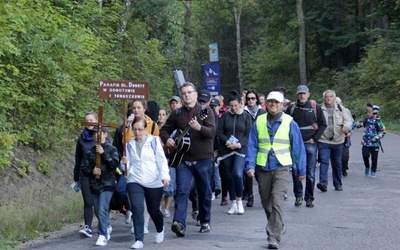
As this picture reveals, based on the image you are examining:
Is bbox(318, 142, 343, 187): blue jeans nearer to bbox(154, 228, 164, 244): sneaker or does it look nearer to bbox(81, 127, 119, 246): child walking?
bbox(154, 228, 164, 244): sneaker

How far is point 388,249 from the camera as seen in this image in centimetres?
970

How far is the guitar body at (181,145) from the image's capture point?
35.1ft

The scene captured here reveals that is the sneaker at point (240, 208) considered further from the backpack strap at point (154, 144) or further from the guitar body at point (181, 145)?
the backpack strap at point (154, 144)

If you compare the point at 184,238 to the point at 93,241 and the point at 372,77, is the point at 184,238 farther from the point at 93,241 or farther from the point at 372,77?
the point at 372,77

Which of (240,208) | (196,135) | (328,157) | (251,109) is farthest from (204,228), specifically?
(328,157)

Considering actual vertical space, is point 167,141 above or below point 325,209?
above

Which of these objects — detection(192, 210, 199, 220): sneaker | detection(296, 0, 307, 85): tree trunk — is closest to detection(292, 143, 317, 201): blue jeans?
detection(192, 210, 199, 220): sneaker

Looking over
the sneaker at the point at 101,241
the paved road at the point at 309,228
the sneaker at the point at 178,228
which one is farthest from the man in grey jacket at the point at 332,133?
the sneaker at the point at 101,241

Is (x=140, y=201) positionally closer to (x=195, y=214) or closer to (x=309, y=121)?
(x=195, y=214)

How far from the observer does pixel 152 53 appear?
91.9 ft

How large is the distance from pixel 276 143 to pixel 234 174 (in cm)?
305

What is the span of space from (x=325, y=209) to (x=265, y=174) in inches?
136

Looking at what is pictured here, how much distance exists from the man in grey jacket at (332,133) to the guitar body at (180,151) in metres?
5.13

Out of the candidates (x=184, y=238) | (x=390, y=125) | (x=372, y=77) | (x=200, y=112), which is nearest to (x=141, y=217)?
(x=184, y=238)
